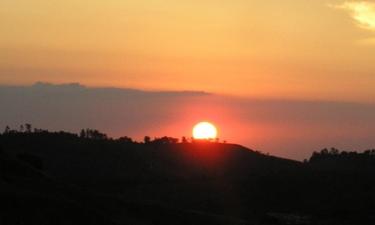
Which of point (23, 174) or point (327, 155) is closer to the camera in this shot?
point (23, 174)

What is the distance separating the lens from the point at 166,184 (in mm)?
85000

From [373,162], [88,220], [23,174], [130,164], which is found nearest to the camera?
[88,220]

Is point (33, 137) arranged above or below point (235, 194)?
above

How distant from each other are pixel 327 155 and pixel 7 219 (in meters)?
111

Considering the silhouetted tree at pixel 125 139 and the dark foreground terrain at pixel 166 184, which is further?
the silhouetted tree at pixel 125 139

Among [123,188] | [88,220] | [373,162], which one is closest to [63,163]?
[123,188]

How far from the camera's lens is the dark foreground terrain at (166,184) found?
3888 centimetres

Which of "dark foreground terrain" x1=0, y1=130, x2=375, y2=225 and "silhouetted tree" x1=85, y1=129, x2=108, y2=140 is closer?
"dark foreground terrain" x1=0, y1=130, x2=375, y2=225

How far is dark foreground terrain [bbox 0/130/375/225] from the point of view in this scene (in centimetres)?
3888

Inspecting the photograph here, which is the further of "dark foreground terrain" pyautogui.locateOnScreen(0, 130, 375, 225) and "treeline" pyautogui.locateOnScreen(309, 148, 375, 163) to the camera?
"treeline" pyautogui.locateOnScreen(309, 148, 375, 163)

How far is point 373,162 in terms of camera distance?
117m

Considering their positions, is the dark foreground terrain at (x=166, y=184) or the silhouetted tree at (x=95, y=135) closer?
the dark foreground terrain at (x=166, y=184)

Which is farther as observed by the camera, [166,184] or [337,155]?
[337,155]

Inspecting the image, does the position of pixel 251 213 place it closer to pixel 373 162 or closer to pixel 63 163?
pixel 63 163
